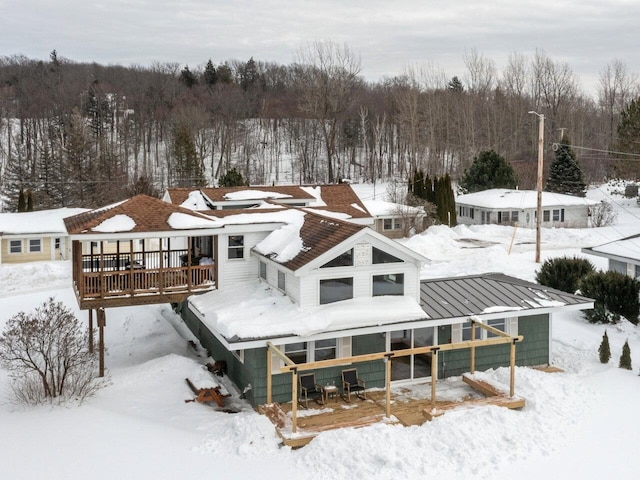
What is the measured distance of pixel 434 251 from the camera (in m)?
35.6

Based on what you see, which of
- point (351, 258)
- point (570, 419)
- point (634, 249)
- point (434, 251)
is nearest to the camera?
point (570, 419)

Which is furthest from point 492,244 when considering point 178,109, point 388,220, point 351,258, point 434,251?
point 178,109

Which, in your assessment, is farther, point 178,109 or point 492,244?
point 178,109

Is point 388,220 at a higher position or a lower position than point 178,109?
lower

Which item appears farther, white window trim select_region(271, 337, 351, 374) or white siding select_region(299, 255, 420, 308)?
white siding select_region(299, 255, 420, 308)

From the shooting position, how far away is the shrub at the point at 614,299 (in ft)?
70.3

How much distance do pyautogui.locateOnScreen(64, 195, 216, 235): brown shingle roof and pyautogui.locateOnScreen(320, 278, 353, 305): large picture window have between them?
3995 mm

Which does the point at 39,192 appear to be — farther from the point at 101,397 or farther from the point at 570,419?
the point at 570,419

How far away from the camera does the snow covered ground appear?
1170 cm

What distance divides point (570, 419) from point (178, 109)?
2565 inches

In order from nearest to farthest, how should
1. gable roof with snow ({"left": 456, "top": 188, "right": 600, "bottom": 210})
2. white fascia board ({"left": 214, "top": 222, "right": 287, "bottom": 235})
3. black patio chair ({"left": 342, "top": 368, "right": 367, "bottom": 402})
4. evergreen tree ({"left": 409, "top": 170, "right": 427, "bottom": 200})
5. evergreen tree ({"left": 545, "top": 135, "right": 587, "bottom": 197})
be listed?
black patio chair ({"left": 342, "top": 368, "right": 367, "bottom": 402})
white fascia board ({"left": 214, "top": 222, "right": 287, "bottom": 235})
gable roof with snow ({"left": 456, "top": 188, "right": 600, "bottom": 210})
evergreen tree ({"left": 409, "top": 170, "right": 427, "bottom": 200})
evergreen tree ({"left": 545, "top": 135, "right": 587, "bottom": 197})

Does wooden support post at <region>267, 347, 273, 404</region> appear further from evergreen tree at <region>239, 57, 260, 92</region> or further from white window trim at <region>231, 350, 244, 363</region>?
evergreen tree at <region>239, 57, 260, 92</region>

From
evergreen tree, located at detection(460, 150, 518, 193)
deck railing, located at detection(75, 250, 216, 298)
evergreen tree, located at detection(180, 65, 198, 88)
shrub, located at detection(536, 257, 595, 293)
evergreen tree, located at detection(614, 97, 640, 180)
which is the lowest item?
shrub, located at detection(536, 257, 595, 293)

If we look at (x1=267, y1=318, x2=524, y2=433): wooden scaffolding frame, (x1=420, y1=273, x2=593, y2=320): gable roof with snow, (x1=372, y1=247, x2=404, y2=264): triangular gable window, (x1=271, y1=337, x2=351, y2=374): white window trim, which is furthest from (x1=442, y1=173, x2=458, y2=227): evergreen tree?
(x1=271, y1=337, x2=351, y2=374): white window trim
